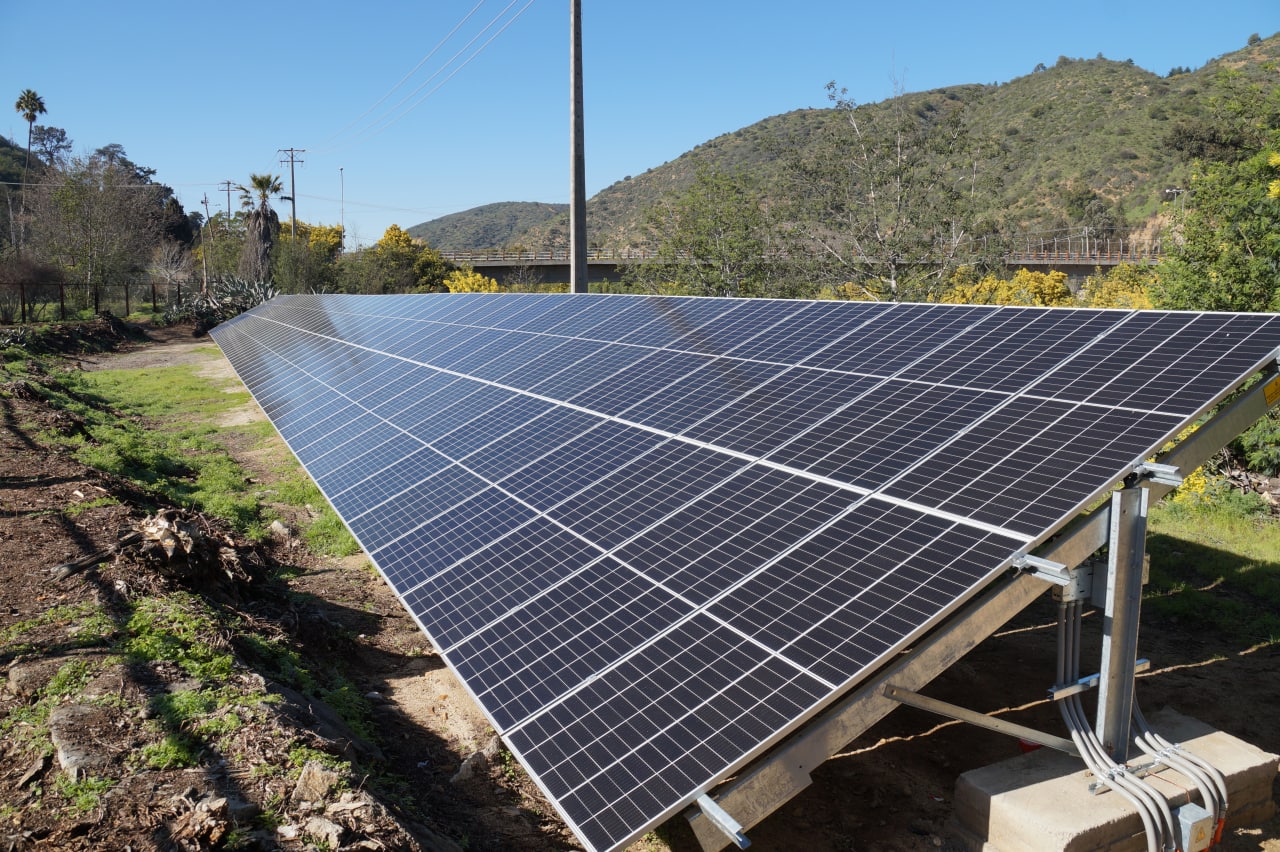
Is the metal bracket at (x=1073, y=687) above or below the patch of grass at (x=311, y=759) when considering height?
above

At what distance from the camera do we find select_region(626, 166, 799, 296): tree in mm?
37250

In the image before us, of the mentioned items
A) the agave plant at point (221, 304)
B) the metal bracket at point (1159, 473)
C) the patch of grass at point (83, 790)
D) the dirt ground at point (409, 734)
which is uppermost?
the agave plant at point (221, 304)

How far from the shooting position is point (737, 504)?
23.8 feet

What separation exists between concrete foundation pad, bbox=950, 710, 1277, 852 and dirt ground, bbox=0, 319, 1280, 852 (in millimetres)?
393

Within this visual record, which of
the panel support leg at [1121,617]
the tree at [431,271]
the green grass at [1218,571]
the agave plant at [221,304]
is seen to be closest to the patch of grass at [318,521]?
the panel support leg at [1121,617]

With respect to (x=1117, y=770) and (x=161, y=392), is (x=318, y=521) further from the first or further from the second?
(x=161, y=392)

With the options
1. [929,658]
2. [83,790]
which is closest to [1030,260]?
[929,658]

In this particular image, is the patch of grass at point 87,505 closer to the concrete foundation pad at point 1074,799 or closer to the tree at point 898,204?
the concrete foundation pad at point 1074,799

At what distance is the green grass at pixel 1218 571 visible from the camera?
1134cm

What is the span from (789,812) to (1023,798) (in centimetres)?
194

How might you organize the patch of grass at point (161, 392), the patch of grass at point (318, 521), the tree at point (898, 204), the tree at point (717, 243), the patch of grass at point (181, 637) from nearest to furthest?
the patch of grass at point (181, 637) → the patch of grass at point (318, 521) → the patch of grass at point (161, 392) → the tree at point (898, 204) → the tree at point (717, 243)

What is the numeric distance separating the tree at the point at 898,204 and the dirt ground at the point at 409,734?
70.2 feet

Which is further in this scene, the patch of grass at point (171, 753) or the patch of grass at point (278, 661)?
the patch of grass at point (278, 661)

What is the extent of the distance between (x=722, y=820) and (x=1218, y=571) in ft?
39.5
